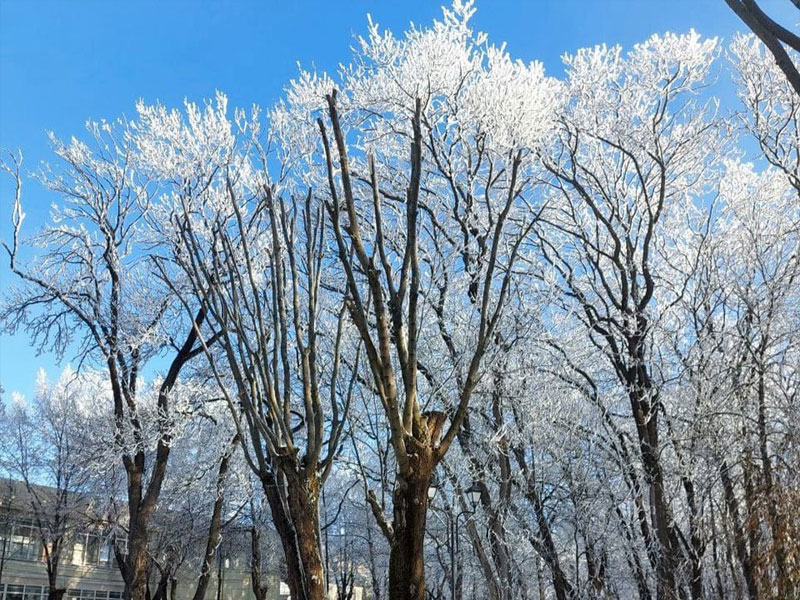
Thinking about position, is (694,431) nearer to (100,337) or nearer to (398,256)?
(398,256)

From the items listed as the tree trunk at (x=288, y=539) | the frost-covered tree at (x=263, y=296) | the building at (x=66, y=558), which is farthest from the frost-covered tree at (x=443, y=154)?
the building at (x=66, y=558)

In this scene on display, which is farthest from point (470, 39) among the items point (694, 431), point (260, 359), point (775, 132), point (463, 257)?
point (260, 359)

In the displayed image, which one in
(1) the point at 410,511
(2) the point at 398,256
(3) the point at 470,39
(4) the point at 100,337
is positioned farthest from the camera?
(4) the point at 100,337

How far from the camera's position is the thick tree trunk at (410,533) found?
193 inches

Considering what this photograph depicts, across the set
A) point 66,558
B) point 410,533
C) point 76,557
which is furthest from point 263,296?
point 76,557

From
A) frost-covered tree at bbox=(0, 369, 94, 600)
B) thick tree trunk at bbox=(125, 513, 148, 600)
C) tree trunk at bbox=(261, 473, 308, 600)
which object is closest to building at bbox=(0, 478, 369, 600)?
frost-covered tree at bbox=(0, 369, 94, 600)

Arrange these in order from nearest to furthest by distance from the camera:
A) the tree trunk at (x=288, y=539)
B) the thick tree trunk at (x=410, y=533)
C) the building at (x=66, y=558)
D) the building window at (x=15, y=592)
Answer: the thick tree trunk at (x=410, y=533) → the tree trunk at (x=288, y=539) → the building at (x=66, y=558) → the building window at (x=15, y=592)

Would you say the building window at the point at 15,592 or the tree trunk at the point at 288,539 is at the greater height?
the tree trunk at the point at 288,539

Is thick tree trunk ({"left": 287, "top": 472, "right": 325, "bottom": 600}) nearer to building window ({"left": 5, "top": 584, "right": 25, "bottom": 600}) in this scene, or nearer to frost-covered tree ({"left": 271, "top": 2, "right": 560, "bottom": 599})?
frost-covered tree ({"left": 271, "top": 2, "right": 560, "bottom": 599})

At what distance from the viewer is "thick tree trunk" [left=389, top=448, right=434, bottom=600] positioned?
4.91 meters

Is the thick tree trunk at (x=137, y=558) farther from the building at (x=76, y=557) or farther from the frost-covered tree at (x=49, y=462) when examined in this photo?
the frost-covered tree at (x=49, y=462)

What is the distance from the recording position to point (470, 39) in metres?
12.6

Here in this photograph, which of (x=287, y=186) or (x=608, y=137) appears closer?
(x=608, y=137)

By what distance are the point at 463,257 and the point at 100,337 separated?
8.25 metres
